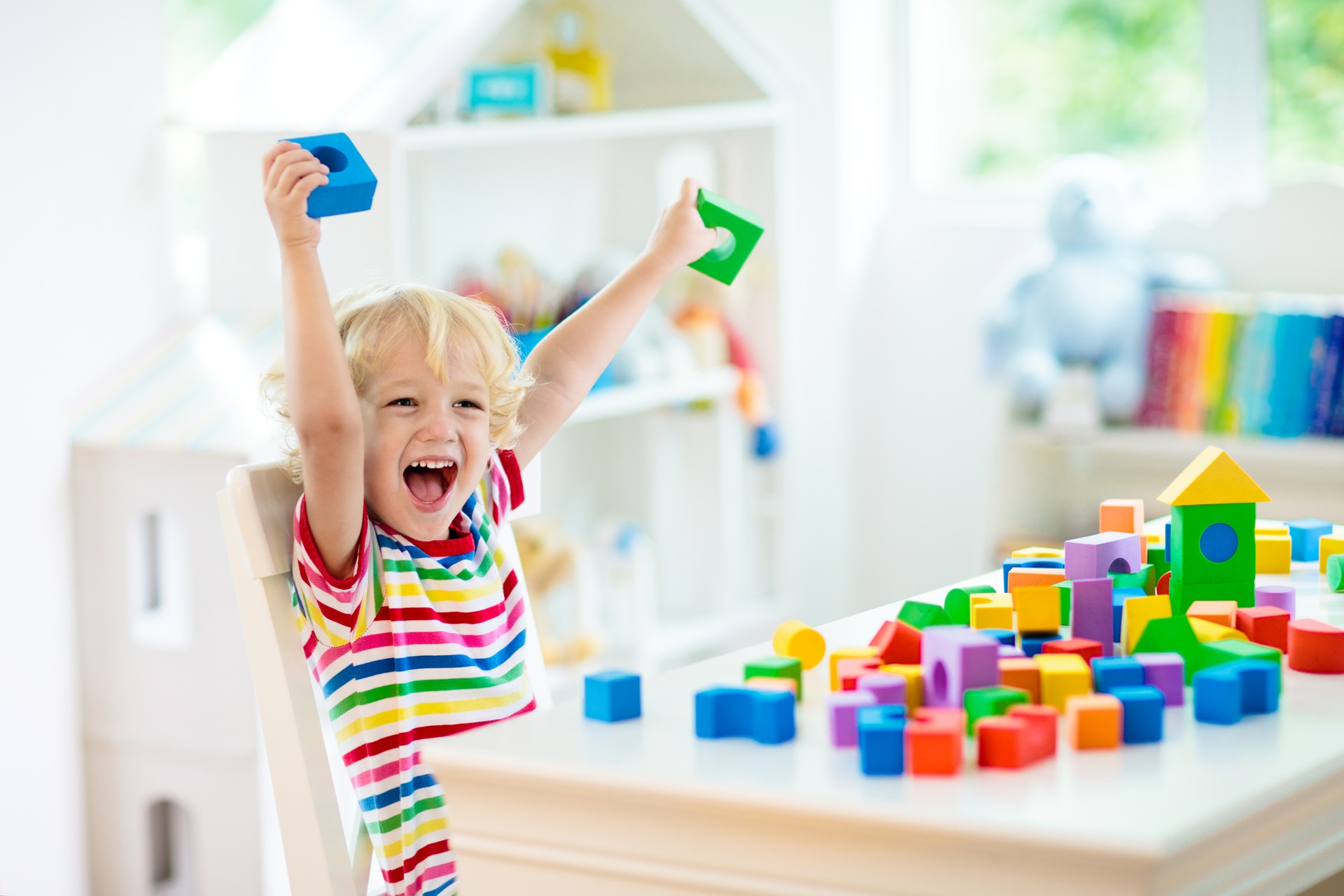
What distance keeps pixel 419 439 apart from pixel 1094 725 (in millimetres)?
499

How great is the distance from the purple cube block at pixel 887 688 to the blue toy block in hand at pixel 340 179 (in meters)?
0.39

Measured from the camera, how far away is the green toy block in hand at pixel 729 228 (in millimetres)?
1035

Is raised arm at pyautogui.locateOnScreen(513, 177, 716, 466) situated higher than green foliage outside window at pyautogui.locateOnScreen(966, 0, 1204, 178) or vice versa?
green foliage outside window at pyautogui.locateOnScreen(966, 0, 1204, 178)

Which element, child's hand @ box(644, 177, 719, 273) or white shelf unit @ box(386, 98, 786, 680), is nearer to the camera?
child's hand @ box(644, 177, 719, 273)

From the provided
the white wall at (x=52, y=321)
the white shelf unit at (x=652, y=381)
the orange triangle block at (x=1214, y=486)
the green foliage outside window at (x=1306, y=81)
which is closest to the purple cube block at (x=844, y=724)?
the orange triangle block at (x=1214, y=486)

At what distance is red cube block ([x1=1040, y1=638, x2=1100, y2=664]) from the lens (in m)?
0.76

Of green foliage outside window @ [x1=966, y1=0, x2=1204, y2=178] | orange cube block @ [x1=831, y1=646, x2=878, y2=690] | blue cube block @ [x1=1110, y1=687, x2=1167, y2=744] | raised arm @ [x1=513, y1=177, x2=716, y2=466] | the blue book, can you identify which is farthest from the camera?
green foliage outside window @ [x1=966, y1=0, x2=1204, y2=178]

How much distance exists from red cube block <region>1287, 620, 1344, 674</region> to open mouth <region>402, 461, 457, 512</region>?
1.77 ft

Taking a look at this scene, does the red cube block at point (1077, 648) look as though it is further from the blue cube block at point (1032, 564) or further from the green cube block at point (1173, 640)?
the blue cube block at point (1032, 564)

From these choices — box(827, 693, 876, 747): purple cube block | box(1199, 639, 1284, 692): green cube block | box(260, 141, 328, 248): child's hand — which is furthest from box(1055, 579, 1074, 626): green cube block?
box(260, 141, 328, 248): child's hand

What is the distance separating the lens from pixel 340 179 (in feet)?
2.71

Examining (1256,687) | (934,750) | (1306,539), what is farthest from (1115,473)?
(934,750)

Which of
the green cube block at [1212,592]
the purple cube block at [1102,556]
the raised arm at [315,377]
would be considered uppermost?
the raised arm at [315,377]

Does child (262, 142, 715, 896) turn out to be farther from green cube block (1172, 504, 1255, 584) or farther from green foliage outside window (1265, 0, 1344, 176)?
green foliage outside window (1265, 0, 1344, 176)
